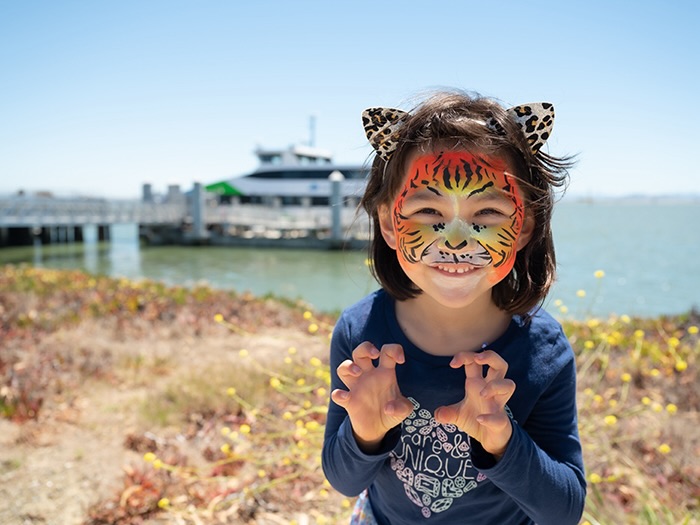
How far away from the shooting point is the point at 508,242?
1.30 metres

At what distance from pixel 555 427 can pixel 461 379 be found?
0.91ft

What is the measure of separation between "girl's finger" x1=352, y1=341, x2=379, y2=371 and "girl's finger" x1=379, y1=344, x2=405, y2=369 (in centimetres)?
2

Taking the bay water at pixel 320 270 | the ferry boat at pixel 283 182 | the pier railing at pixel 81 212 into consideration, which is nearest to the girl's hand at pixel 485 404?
the bay water at pixel 320 270

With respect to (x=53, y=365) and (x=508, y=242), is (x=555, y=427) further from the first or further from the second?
(x=53, y=365)

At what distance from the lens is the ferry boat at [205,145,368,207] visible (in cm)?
3419

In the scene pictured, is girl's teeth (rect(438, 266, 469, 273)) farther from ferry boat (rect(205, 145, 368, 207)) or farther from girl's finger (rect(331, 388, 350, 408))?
ferry boat (rect(205, 145, 368, 207))

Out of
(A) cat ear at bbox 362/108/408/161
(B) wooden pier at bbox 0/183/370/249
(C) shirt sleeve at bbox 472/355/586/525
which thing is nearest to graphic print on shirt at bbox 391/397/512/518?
(C) shirt sleeve at bbox 472/355/586/525

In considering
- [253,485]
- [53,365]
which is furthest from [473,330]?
[53,365]

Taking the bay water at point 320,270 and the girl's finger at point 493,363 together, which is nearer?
the girl's finger at point 493,363

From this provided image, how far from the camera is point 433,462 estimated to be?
1.42 meters

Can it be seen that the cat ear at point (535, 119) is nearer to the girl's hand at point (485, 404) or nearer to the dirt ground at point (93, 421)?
the girl's hand at point (485, 404)

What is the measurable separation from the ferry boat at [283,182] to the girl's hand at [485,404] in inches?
1251

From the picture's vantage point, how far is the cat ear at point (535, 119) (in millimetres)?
1302

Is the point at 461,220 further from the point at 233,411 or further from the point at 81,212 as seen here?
the point at 81,212
